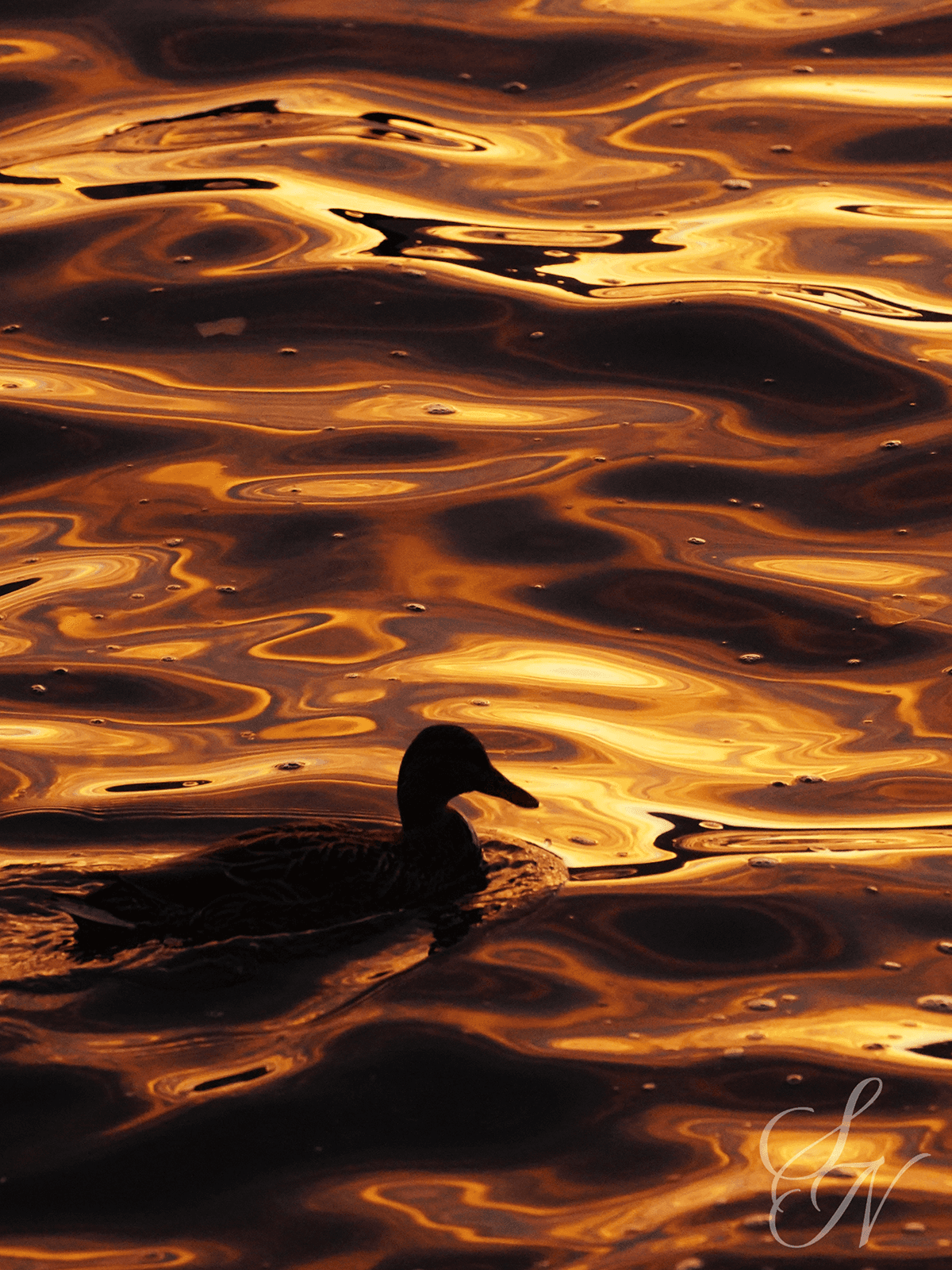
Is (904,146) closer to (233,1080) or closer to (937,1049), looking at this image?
(937,1049)

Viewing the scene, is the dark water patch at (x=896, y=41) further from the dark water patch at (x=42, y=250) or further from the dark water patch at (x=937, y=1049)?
the dark water patch at (x=937, y=1049)

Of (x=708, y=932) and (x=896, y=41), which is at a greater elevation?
(x=896, y=41)

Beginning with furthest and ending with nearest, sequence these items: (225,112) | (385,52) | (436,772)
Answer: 1. (385,52)
2. (225,112)
3. (436,772)

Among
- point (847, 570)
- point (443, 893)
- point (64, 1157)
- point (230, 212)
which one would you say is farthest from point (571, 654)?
point (230, 212)

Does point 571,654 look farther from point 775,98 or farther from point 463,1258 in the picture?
point 775,98

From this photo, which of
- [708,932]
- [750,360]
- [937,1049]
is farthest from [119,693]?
[750,360]

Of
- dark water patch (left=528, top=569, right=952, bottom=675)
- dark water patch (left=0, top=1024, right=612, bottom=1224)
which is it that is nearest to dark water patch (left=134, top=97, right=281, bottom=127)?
dark water patch (left=528, top=569, right=952, bottom=675)

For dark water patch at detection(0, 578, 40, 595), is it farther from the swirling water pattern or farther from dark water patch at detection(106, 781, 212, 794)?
dark water patch at detection(106, 781, 212, 794)
